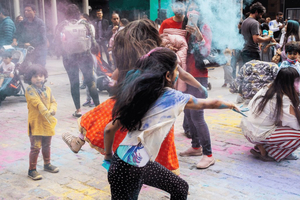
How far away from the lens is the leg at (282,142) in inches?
148

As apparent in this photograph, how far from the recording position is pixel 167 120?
210cm

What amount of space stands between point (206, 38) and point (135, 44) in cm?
132

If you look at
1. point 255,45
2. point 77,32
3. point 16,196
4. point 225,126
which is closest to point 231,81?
point 255,45

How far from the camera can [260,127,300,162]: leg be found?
12.3 feet

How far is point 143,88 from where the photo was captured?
207 centimetres

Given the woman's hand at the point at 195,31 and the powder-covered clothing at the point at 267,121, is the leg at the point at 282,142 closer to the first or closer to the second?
the powder-covered clothing at the point at 267,121

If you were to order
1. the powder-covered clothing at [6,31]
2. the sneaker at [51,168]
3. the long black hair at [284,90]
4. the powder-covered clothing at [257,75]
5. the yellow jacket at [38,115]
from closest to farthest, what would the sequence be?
the yellow jacket at [38,115], the sneaker at [51,168], the long black hair at [284,90], the powder-covered clothing at [257,75], the powder-covered clothing at [6,31]

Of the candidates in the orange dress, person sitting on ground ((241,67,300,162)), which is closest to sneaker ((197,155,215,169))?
person sitting on ground ((241,67,300,162))

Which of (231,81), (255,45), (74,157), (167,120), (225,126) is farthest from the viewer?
(231,81)

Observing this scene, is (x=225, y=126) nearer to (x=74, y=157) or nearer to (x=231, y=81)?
(x=74, y=157)

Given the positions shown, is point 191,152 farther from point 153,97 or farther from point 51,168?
point 153,97

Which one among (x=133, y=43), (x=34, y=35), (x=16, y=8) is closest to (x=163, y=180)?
(x=133, y=43)

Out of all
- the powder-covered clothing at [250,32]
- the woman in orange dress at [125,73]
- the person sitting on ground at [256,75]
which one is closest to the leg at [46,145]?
the woman in orange dress at [125,73]

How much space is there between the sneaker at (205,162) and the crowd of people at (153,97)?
11mm
